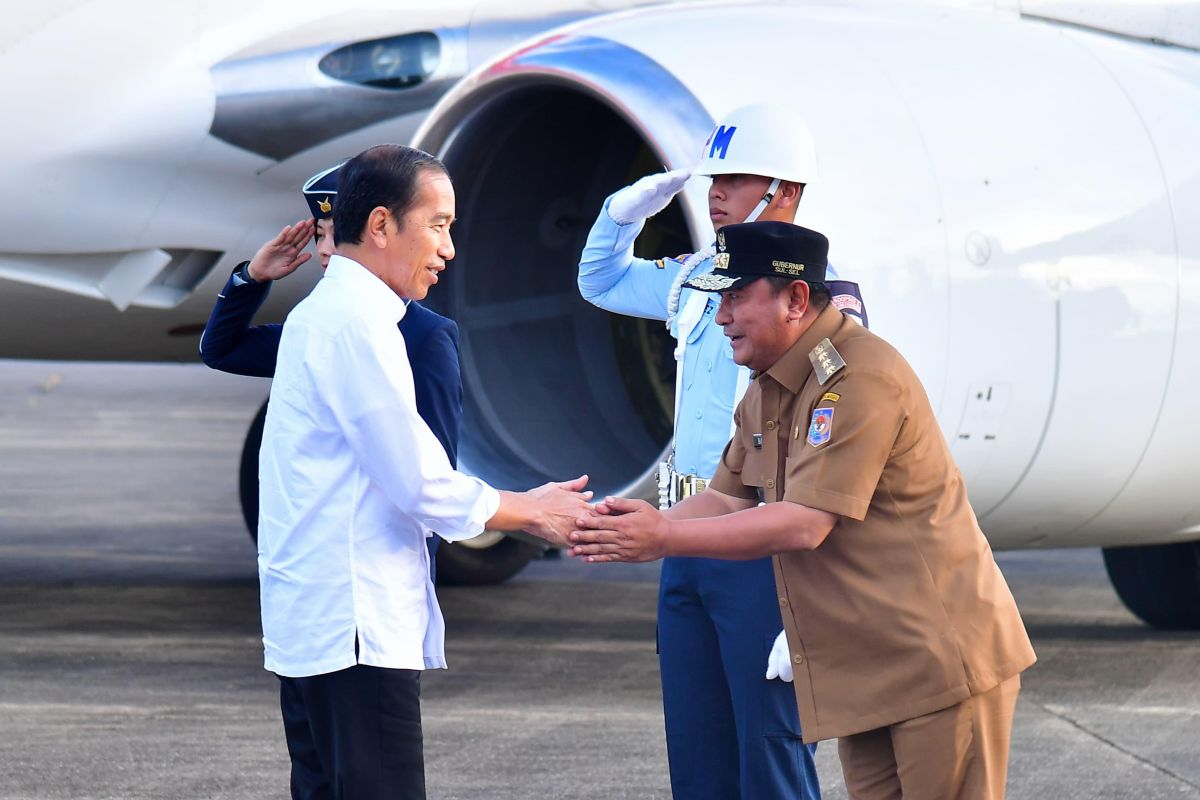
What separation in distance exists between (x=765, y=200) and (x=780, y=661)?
891 mm

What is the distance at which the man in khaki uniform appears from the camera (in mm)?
2924

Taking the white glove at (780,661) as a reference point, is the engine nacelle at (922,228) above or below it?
above

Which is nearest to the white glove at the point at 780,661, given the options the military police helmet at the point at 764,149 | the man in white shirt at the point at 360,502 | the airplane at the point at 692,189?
the man in white shirt at the point at 360,502

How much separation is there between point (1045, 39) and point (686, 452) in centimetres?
289

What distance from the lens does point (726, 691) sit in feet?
11.9

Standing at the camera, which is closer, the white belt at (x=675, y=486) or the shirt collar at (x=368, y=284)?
the shirt collar at (x=368, y=284)

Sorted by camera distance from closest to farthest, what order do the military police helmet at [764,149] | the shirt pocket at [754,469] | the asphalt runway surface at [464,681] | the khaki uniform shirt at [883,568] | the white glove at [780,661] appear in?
1. the khaki uniform shirt at [883,568]
2. the shirt pocket at [754,469]
3. the white glove at [780,661]
4. the military police helmet at [764,149]
5. the asphalt runway surface at [464,681]

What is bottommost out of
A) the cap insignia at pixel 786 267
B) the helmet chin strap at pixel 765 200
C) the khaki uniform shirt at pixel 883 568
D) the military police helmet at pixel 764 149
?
the khaki uniform shirt at pixel 883 568

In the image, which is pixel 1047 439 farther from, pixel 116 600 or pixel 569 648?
pixel 116 600

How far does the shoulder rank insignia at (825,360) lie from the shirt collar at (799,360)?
18mm

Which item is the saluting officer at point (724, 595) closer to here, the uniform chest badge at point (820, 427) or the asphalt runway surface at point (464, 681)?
the uniform chest badge at point (820, 427)

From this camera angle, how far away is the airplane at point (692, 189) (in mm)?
5324

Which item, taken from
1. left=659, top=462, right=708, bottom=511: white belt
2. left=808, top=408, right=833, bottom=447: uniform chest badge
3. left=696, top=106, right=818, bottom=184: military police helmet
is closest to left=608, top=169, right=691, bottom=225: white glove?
left=696, top=106, right=818, bottom=184: military police helmet

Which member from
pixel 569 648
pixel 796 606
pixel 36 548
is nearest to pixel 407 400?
pixel 796 606
